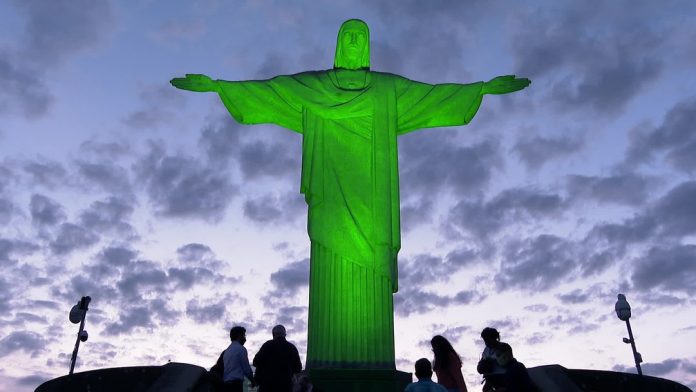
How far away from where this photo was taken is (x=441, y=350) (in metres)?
7.27

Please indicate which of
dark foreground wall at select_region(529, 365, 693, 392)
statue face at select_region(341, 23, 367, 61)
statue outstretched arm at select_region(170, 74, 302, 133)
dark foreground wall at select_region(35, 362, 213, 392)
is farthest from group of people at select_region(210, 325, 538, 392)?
statue face at select_region(341, 23, 367, 61)

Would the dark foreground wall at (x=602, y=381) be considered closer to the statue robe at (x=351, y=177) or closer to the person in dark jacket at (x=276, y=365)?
the statue robe at (x=351, y=177)

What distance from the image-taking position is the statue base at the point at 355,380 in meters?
9.73

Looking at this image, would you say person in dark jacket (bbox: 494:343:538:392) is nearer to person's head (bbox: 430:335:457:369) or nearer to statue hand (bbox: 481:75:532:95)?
person's head (bbox: 430:335:457:369)

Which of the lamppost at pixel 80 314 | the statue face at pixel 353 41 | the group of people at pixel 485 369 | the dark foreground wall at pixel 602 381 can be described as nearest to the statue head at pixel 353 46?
the statue face at pixel 353 41

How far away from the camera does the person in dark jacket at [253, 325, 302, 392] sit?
7645mm

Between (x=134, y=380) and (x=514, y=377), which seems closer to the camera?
(x=514, y=377)

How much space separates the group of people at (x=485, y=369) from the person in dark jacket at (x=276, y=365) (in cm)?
167

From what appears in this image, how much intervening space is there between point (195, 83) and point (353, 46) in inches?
120

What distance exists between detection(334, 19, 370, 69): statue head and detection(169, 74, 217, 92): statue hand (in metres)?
2.41

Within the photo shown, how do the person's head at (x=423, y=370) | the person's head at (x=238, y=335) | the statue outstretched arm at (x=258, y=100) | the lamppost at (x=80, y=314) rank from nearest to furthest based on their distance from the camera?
the person's head at (x=423, y=370), the person's head at (x=238, y=335), the statue outstretched arm at (x=258, y=100), the lamppost at (x=80, y=314)

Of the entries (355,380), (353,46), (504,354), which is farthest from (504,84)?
(504,354)

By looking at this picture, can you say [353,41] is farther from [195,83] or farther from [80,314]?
[80,314]

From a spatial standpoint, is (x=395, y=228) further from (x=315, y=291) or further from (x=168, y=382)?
(x=168, y=382)
